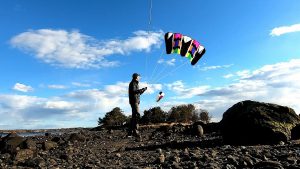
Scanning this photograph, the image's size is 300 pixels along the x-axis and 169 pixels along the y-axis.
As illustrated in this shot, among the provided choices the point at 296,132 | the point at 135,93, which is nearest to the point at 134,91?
the point at 135,93

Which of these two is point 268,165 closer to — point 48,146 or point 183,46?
point 48,146

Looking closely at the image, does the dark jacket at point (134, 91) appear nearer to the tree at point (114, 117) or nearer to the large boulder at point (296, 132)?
the large boulder at point (296, 132)

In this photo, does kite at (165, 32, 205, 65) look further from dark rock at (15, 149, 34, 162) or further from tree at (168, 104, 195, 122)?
tree at (168, 104, 195, 122)

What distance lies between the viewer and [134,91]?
65.8ft

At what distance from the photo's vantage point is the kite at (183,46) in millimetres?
19312

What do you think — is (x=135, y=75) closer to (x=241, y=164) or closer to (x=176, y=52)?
(x=176, y=52)

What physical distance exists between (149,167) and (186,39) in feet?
35.2

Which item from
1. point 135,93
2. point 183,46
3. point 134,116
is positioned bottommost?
point 134,116

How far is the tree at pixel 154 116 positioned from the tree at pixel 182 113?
1876mm

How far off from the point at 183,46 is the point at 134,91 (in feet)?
10.8

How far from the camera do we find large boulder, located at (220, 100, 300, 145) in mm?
13523

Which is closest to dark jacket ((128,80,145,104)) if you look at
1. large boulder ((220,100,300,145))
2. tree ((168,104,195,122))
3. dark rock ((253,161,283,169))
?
large boulder ((220,100,300,145))

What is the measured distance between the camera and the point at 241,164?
9422 mm

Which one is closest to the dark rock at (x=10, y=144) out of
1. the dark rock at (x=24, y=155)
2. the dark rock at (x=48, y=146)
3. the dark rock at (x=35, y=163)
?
the dark rock at (x=48, y=146)
